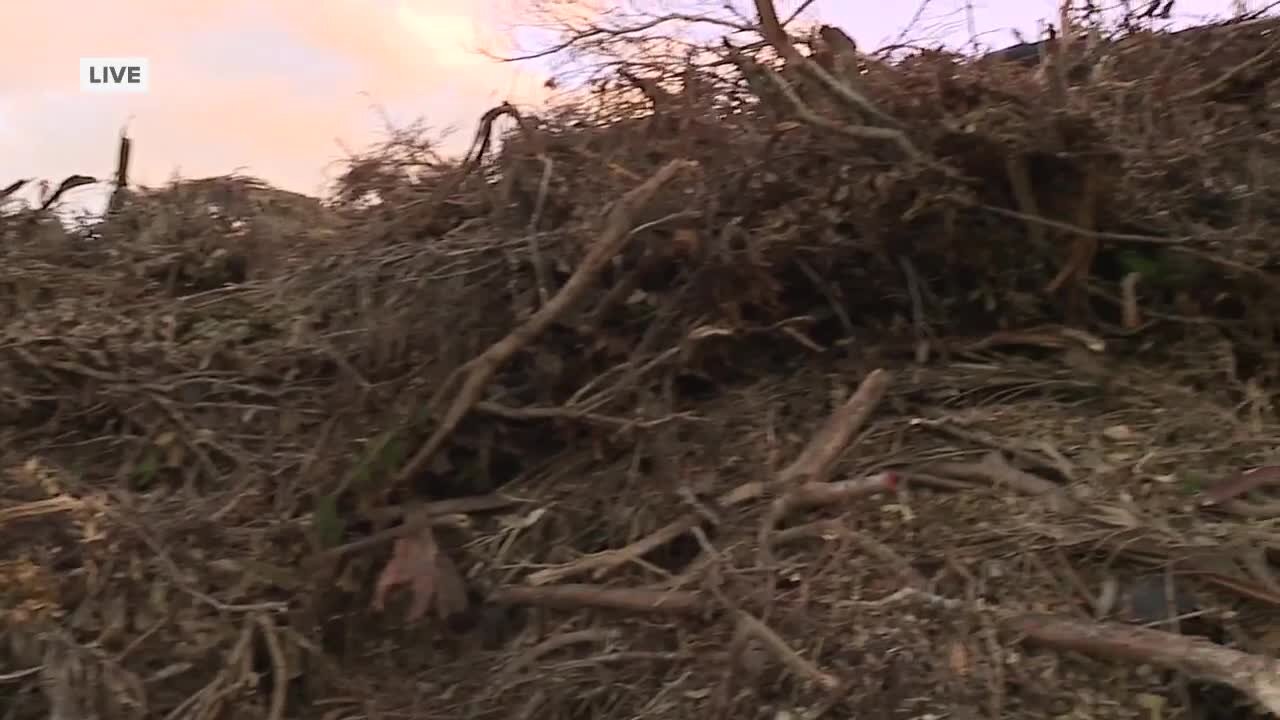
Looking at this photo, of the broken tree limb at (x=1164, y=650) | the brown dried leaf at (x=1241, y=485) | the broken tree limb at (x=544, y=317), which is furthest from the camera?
the broken tree limb at (x=544, y=317)

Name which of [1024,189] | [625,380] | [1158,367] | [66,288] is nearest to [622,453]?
[625,380]

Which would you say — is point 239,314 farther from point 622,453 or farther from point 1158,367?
point 1158,367

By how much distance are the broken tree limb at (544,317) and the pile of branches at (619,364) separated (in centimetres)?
1

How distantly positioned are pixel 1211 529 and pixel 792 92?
1.62 meters

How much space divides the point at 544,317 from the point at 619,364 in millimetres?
310

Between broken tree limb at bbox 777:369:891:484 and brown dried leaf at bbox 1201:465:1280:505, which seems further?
broken tree limb at bbox 777:369:891:484

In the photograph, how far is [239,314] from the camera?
4.14m

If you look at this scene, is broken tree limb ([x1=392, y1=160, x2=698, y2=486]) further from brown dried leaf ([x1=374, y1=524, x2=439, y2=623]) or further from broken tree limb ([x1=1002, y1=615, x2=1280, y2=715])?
broken tree limb ([x1=1002, y1=615, x2=1280, y2=715])

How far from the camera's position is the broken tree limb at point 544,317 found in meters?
3.24

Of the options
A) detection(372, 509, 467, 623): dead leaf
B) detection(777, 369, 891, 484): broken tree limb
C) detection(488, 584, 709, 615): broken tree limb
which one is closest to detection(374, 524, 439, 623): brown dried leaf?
detection(372, 509, 467, 623): dead leaf

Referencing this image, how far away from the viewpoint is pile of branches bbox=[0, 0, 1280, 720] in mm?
2889

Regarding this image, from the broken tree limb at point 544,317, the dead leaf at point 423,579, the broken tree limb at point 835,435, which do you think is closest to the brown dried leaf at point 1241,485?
the broken tree limb at point 835,435

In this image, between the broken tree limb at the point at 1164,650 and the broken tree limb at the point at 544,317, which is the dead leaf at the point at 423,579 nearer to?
the broken tree limb at the point at 544,317

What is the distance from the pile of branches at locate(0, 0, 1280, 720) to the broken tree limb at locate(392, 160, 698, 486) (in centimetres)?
1
